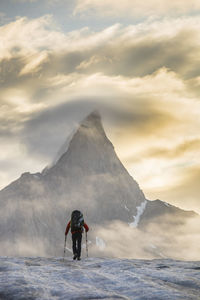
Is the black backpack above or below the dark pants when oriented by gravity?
above

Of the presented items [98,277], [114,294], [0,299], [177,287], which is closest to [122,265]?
[98,277]

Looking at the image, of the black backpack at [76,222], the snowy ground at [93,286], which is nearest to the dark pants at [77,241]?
the black backpack at [76,222]

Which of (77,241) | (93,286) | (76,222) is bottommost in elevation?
(93,286)

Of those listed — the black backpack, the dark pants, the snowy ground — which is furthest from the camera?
the dark pants

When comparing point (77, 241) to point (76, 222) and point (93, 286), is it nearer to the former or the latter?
point (76, 222)

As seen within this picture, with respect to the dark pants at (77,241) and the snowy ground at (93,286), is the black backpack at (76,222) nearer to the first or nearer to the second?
the dark pants at (77,241)

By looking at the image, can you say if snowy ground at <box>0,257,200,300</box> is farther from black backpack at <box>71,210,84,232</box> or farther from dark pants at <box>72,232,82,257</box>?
dark pants at <box>72,232,82,257</box>

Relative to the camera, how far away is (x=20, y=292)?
10547 millimetres

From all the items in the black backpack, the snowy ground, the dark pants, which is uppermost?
the black backpack

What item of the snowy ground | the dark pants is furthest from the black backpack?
the snowy ground

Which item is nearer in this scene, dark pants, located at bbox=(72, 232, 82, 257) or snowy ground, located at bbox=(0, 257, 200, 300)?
snowy ground, located at bbox=(0, 257, 200, 300)

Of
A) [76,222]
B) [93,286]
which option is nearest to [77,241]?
[76,222]

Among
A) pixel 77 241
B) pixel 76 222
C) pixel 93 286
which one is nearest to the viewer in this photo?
pixel 93 286

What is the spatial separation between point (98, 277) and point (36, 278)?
2493 millimetres
